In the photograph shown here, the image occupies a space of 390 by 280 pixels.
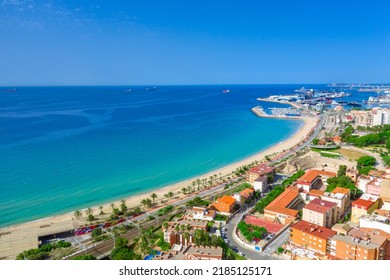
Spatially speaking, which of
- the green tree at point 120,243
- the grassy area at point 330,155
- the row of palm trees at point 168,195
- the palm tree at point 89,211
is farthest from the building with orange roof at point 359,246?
the grassy area at point 330,155

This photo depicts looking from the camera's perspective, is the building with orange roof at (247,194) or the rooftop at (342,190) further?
the building with orange roof at (247,194)

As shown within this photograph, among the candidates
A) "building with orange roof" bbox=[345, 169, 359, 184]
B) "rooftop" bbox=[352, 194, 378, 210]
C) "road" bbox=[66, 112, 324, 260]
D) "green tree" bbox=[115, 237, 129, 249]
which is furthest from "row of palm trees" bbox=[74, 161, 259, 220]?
"rooftop" bbox=[352, 194, 378, 210]

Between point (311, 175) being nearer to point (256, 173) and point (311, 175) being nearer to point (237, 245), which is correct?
point (256, 173)

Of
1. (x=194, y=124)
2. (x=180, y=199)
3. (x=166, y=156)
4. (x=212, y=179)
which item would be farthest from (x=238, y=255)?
(x=194, y=124)

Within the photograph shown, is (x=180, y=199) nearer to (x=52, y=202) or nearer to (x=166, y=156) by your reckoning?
(x=52, y=202)

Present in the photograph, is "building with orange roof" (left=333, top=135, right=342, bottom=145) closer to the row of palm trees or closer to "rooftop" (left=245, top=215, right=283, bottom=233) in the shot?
the row of palm trees

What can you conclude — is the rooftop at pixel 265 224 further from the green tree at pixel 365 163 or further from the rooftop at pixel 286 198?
the green tree at pixel 365 163

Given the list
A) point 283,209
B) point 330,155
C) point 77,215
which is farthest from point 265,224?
point 330,155
